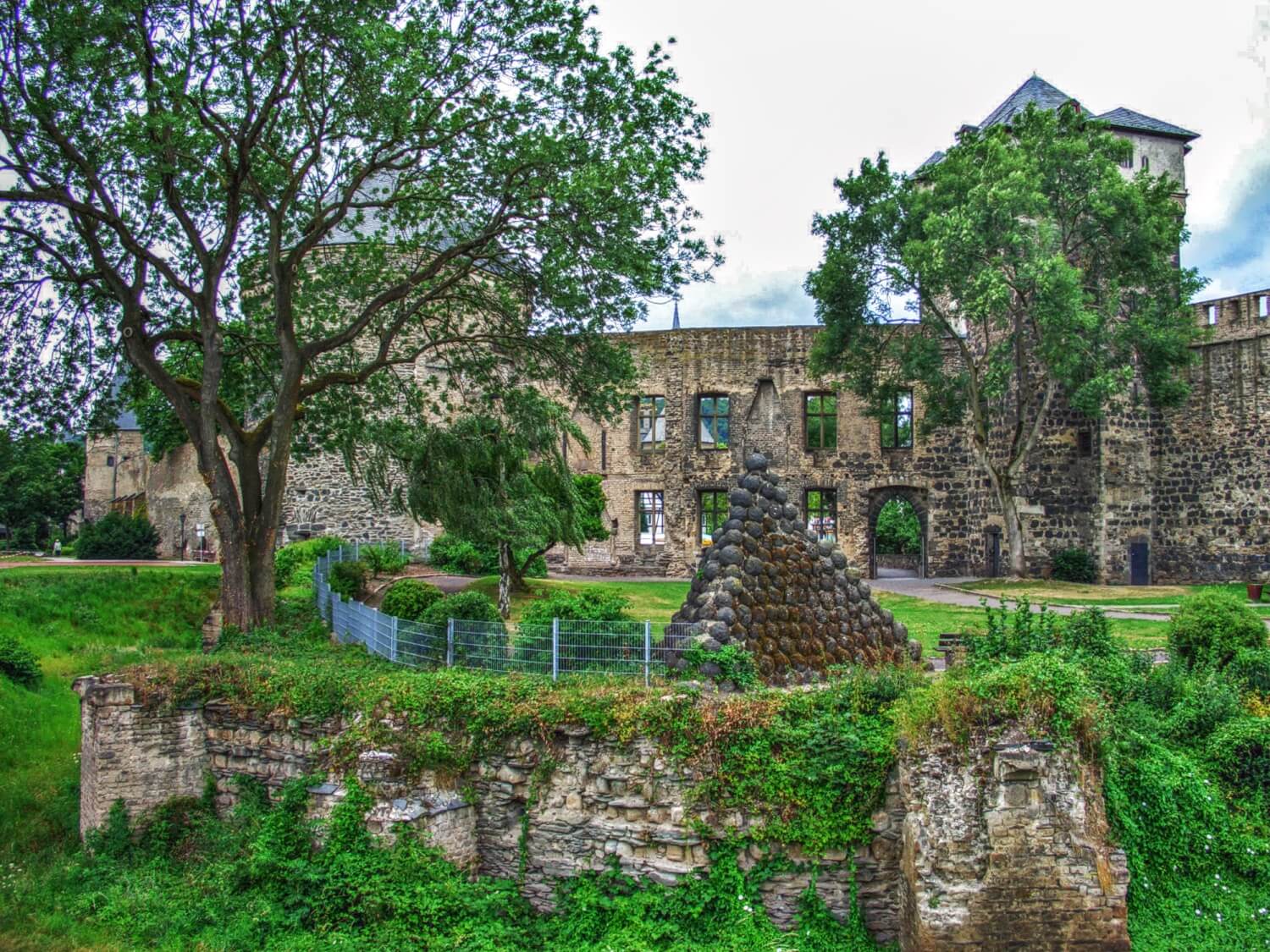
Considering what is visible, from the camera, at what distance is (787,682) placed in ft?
33.6

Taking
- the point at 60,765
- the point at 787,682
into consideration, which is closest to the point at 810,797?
the point at 787,682

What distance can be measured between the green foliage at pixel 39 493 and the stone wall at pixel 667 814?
3904 centimetres

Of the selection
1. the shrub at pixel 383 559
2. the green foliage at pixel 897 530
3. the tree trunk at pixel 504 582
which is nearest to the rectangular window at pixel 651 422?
the shrub at pixel 383 559

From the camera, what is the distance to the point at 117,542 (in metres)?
30.4

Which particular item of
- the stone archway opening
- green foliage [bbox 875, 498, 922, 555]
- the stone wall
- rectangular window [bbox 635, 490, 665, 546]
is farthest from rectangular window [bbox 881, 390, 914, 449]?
the stone wall

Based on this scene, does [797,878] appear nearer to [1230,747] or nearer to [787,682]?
[787,682]

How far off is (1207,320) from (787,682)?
835 inches

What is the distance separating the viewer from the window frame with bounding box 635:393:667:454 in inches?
1175

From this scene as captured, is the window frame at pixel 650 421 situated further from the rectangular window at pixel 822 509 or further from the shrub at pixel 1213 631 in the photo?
the shrub at pixel 1213 631

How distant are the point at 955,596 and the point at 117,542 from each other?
81.1 ft

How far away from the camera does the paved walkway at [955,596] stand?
17547mm

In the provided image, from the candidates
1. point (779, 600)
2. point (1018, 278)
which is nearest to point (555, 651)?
point (779, 600)

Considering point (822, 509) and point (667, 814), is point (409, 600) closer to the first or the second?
point (667, 814)

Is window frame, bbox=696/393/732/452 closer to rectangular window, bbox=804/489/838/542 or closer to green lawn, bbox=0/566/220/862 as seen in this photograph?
rectangular window, bbox=804/489/838/542
